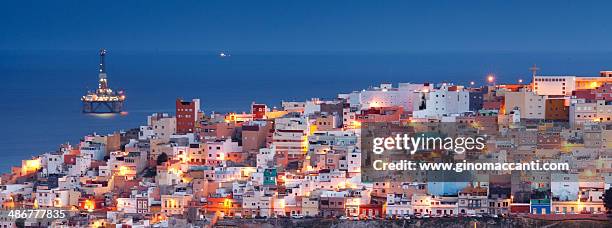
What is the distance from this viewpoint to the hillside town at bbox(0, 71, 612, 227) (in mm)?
18016

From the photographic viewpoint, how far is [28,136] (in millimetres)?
30594

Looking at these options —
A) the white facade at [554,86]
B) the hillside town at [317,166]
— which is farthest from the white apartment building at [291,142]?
the white facade at [554,86]

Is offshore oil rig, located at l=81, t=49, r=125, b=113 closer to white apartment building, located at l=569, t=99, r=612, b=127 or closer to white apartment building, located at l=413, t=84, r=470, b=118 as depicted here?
white apartment building, located at l=413, t=84, r=470, b=118

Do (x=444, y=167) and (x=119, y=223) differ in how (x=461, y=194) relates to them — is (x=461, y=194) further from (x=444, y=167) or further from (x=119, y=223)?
(x=119, y=223)

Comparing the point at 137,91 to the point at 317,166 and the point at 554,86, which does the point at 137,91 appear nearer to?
the point at 554,86

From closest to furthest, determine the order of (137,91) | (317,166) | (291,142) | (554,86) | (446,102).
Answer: (317,166)
(291,142)
(446,102)
(554,86)
(137,91)

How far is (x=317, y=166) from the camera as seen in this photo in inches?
786

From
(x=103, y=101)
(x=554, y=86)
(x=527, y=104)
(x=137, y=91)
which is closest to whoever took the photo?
→ (x=527, y=104)

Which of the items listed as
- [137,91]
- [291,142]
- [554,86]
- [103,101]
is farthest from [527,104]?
[137,91]

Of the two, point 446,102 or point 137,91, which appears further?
point 137,91

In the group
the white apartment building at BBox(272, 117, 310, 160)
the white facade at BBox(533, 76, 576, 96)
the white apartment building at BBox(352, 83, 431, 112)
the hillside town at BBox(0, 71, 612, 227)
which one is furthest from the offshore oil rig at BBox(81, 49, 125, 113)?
the white apartment building at BBox(272, 117, 310, 160)

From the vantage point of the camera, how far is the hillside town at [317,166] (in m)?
18.0

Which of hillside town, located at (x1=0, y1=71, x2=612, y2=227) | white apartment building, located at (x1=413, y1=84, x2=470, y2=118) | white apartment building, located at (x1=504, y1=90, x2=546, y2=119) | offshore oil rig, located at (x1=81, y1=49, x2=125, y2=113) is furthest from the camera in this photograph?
offshore oil rig, located at (x1=81, y1=49, x2=125, y2=113)

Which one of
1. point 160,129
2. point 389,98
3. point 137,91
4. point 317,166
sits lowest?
point 317,166
